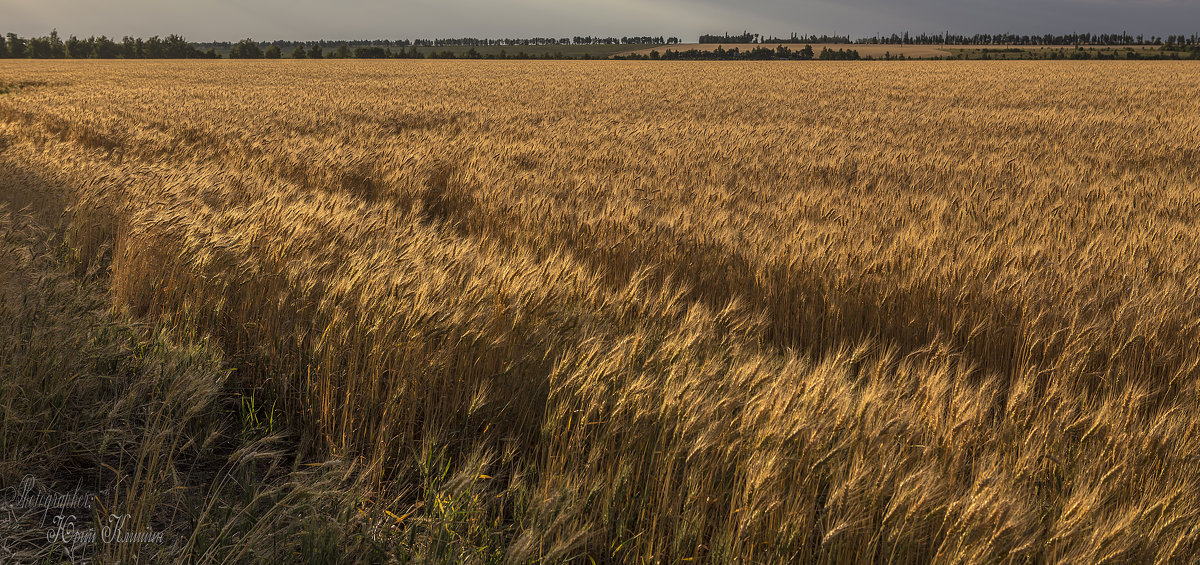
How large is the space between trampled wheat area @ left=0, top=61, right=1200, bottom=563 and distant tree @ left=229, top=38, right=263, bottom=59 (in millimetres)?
100391

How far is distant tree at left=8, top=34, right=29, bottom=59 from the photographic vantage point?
297 ft

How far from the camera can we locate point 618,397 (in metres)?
2.04

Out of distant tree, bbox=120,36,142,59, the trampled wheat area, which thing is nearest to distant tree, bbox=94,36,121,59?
distant tree, bbox=120,36,142,59

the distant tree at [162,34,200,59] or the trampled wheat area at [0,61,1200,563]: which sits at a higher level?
the distant tree at [162,34,200,59]

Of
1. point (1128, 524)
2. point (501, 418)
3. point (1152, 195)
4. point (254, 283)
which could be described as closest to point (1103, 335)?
point (1128, 524)

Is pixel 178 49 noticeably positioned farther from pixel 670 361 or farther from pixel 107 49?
pixel 670 361

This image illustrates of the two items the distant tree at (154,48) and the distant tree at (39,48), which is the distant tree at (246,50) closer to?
the distant tree at (154,48)

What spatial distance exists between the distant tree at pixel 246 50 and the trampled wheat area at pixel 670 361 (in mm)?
100391

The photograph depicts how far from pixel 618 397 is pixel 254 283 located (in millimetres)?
1828

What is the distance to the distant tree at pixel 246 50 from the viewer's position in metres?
93.2

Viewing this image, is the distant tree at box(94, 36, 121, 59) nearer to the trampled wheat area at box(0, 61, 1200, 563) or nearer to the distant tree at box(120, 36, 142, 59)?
the distant tree at box(120, 36, 142, 59)

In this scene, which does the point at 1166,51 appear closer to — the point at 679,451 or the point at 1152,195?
the point at 1152,195

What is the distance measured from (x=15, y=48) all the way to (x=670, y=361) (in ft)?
392

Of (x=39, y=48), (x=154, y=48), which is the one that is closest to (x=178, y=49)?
(x=154, y=48)
